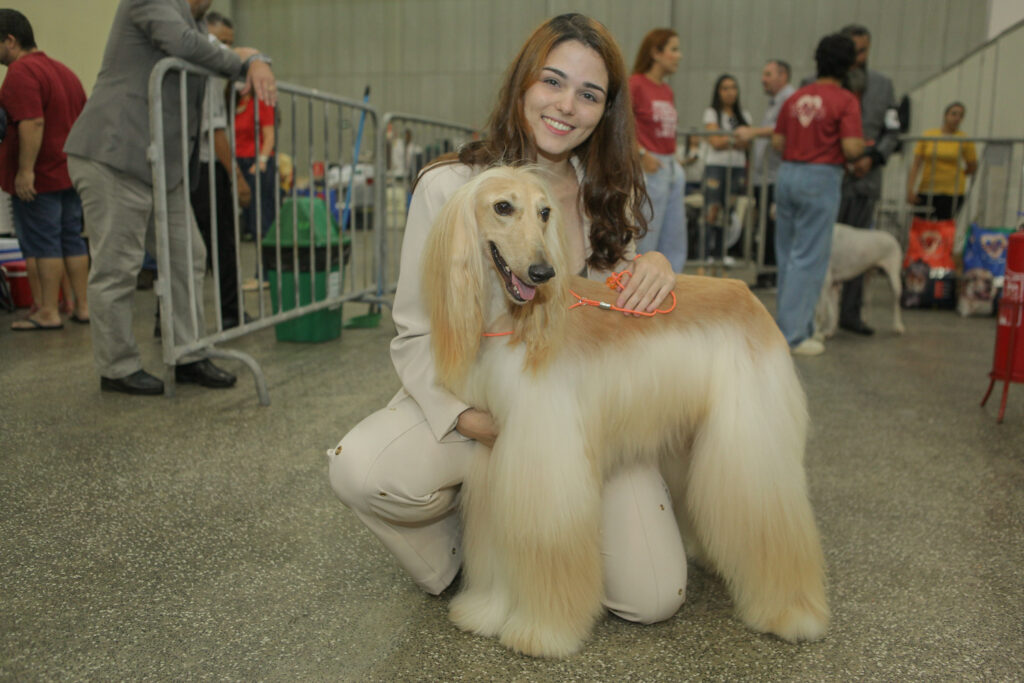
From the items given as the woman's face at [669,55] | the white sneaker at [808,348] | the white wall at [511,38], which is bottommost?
the white sneaker at [808,348]

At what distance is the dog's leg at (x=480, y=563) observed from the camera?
1518 mm

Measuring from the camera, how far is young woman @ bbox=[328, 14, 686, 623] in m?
1.54

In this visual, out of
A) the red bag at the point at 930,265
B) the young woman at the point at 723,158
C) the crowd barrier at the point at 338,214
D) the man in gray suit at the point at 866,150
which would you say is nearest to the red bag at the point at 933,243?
the red bag at the point at 930,265

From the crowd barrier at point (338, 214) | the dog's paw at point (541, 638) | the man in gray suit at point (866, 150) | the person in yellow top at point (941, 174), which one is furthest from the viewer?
the person in yellow top at point (941, 174)

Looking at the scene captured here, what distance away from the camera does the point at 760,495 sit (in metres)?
1.51

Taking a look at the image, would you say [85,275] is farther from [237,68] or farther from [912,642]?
[912,642]

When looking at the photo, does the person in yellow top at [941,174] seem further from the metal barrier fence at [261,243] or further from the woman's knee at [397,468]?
the woman's knee at [397,468]

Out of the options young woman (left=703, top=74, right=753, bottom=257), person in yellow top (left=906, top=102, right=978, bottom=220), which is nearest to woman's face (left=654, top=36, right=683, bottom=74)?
young woman (left=703, top=74, right=753, bottom=257)

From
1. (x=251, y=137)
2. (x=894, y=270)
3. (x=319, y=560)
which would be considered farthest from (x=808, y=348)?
(x=251, y=137)

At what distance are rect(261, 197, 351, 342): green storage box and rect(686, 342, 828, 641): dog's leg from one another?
276cm

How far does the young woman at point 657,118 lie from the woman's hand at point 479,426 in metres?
2.85

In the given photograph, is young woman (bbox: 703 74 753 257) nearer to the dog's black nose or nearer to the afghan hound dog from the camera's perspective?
the afghan hound dog

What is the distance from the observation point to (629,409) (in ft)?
4.77

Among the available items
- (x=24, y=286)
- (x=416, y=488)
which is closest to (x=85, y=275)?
(x=24, y=286)
